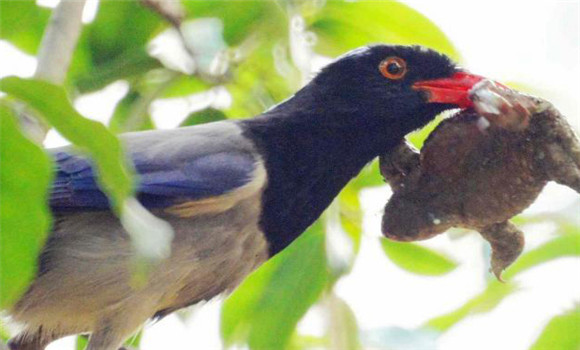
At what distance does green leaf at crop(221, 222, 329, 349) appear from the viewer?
353cm

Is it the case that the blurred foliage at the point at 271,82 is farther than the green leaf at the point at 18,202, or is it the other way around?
the blurred foliage at the point at 271,82

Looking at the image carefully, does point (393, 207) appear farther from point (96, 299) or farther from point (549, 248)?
point (96, 299)

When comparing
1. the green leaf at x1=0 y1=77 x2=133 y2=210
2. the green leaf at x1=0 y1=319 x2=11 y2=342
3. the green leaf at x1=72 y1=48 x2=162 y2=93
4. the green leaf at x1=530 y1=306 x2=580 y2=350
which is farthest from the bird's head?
the green leaf at x1=0 y1=77 x2=133 y2=210

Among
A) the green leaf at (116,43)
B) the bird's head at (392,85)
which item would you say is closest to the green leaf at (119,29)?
the green leaf at (116,43)

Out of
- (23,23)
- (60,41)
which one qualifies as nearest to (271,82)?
(23,23)

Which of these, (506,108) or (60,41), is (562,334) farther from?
(60,41)

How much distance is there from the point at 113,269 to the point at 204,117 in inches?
33.0

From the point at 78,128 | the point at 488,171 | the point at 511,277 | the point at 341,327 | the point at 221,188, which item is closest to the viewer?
the point at 78,128

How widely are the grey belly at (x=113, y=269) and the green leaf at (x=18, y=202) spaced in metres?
1.19

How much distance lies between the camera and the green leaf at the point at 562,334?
122 inches

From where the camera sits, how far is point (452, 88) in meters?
3.40

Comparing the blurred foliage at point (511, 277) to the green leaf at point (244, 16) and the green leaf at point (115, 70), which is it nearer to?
the green leaf at point (244, 16)

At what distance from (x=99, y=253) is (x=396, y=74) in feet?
3.91

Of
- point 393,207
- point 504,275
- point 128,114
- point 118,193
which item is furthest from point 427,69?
point 118,193
